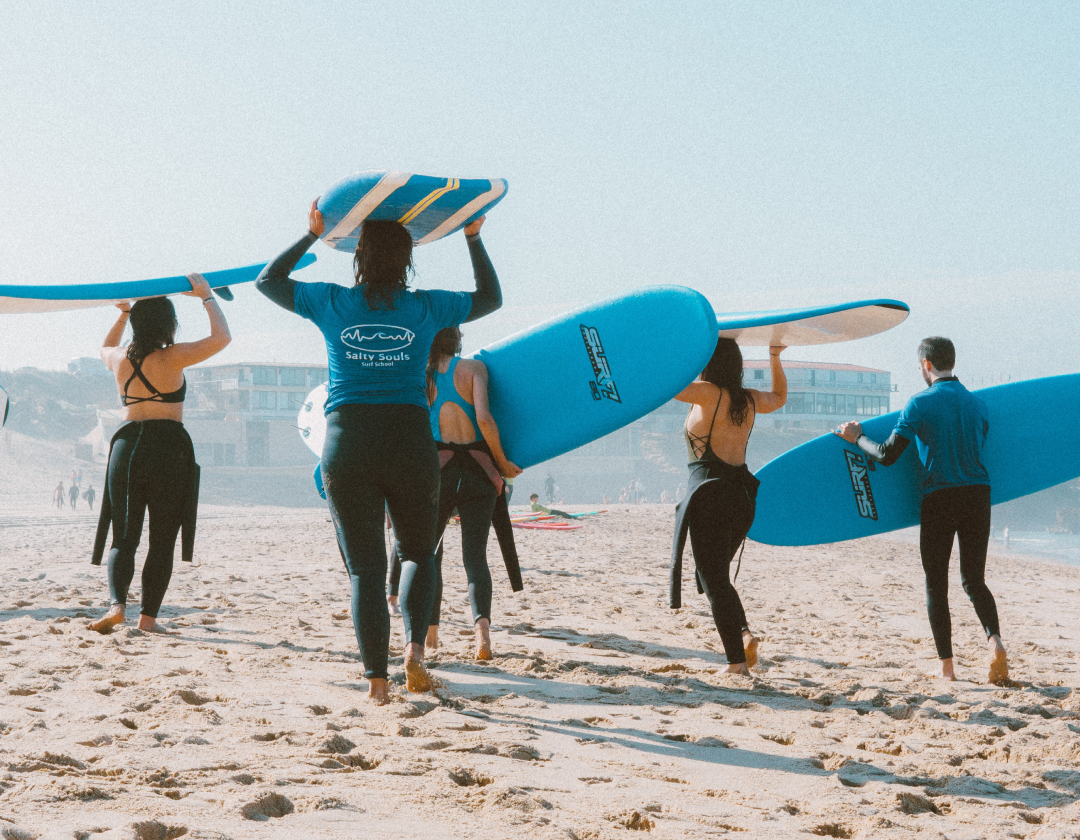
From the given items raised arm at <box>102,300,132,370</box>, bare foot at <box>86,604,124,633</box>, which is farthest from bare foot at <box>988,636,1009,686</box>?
raised arm at <box>102,300,132,370</box>

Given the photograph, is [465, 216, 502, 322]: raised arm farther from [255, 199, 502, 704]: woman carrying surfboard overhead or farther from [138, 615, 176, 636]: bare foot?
[138, 615, 176, 636]: bare foot

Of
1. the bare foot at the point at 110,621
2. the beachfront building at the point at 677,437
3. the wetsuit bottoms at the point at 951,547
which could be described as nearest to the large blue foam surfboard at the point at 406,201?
the bare foot at the point at 110,621

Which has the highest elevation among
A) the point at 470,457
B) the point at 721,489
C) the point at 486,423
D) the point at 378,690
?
the point at 486,423

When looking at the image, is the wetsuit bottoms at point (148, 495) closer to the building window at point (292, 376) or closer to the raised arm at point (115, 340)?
the raised arm at point (115, 340)

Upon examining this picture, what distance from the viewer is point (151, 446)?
12.2 feet

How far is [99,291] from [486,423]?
78.3 inches

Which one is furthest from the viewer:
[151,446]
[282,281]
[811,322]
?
[811,322]

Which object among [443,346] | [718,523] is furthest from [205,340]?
[718,523]

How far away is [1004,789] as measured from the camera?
Result: 2113 mm

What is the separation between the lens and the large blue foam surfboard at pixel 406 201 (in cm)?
283

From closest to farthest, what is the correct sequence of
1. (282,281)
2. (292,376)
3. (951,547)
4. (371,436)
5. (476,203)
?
(371,436) → (282,281) → (476,203) → (951,547) → (292,376)

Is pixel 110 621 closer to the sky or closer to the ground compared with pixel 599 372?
closer to the ground

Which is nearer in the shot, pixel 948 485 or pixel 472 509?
pixel 948 485

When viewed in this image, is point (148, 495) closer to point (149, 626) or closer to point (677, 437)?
point (149, 626)
